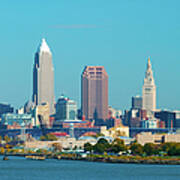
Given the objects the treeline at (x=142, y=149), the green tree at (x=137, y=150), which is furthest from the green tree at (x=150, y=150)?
the green tree at (x=137, y=150)

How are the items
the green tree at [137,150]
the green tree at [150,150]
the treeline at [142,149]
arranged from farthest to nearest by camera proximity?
the green tree at [137,150]
the green tree at [150,150]
the treeline at [142,149]

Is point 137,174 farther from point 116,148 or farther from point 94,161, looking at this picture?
point 116,148

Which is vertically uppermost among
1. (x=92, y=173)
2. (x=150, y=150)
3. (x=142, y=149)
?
(x=142, y=149)

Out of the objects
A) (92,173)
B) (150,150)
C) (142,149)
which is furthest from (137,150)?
(92,173)

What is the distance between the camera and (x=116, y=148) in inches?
7195

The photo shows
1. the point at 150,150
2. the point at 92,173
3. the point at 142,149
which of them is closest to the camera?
the point at 92,173

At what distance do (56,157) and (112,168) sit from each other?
53.5 m

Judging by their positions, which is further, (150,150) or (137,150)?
(137,150)

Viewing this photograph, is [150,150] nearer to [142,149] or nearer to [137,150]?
[142,149]

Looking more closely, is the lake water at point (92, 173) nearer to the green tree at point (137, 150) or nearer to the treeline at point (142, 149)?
the treeline at point (142, 149)

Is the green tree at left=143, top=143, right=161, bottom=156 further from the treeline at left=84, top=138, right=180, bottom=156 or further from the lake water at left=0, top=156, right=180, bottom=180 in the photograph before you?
the lake water at left=0, top=156, right=180, bottom=180

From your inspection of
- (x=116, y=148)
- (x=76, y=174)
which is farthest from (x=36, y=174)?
(x=116, y=148)

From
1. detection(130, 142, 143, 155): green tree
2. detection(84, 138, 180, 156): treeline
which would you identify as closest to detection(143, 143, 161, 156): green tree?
detection(84, 138, 180, 156): treeline

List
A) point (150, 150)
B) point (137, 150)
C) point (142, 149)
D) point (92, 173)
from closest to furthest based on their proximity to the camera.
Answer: point (92, 173)
point (150, 150)
point (142, 149)
point (137, 150)
